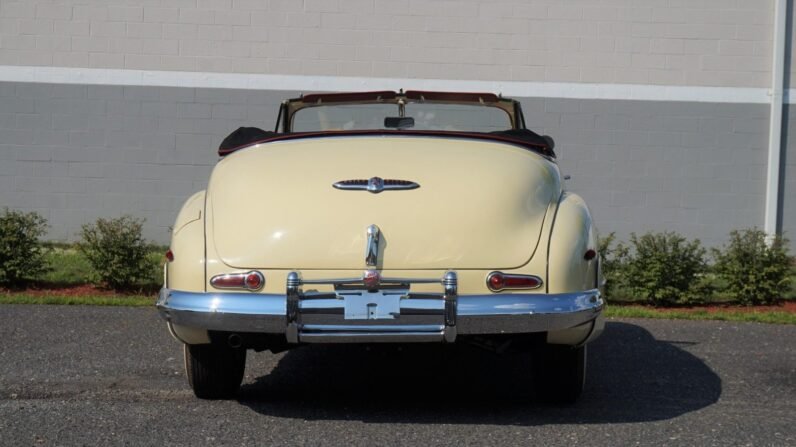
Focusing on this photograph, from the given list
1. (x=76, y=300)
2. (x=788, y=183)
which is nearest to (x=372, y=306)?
(x=76, y=300)

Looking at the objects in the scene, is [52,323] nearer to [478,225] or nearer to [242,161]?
[242,161]

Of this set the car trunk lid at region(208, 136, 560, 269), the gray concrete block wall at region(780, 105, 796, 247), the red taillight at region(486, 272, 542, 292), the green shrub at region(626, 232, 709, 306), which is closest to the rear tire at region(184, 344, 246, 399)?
the car trunk lid at region(208, 136, 560, 269)

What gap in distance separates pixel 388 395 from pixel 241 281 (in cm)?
129

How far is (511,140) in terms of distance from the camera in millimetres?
5777

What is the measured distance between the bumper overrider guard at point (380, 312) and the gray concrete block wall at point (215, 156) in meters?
7.73

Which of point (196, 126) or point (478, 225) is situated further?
point (196, 126)

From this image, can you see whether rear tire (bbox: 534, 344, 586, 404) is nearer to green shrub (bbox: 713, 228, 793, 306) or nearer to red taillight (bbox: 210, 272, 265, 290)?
red taillight (bbox: 210, 272, 265, 290)

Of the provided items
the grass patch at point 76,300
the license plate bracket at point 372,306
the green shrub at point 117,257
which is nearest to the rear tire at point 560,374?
the license plate bracket at point 372,306

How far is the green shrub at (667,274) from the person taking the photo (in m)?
9.55

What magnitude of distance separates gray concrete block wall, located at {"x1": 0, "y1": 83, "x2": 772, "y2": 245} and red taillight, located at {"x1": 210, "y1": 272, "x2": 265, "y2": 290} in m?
7.65

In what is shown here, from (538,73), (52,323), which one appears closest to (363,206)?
(52,323)

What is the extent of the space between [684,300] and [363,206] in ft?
17.2

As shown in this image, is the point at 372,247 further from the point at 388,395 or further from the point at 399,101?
the point at 399,101

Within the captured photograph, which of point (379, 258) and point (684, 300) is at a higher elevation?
point (379, 258)
